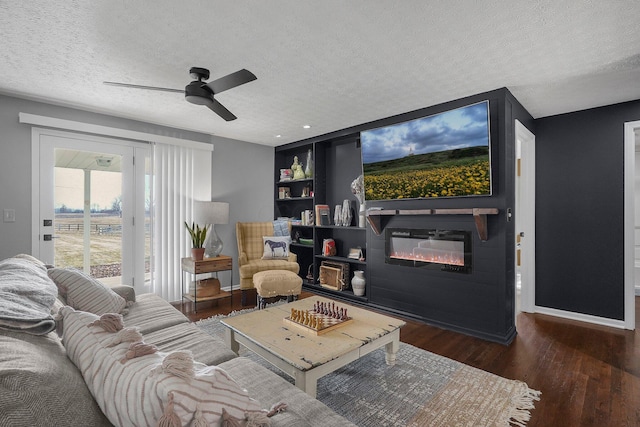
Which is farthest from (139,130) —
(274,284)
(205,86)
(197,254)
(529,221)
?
(529,221)

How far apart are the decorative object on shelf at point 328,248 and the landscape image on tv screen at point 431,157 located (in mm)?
1064

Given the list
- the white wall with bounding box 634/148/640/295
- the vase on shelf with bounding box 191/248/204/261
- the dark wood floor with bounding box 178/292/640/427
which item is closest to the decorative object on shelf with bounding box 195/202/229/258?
the vase on shelf with bounding box 191/248/204/261

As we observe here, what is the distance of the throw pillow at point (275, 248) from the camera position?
4402 millimetres

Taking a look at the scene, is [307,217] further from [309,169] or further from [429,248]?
[429,248]

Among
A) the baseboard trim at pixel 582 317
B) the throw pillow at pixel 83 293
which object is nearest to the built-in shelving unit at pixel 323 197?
the baseboard trim at pixel 582 317

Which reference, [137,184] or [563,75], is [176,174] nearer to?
[137,184]

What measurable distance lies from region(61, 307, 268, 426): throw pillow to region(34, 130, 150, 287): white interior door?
124 inches

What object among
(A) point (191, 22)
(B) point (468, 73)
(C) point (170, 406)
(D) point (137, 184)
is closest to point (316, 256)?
(D) point (137, 184)

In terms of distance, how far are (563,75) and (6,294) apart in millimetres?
3739

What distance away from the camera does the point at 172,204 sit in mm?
4207

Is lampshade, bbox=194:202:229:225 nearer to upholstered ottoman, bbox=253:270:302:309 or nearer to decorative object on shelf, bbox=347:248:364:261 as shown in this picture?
upholstered ottoman, bbox=253:270:302:309

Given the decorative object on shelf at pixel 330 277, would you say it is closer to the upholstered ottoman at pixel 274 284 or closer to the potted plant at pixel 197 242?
the upholstered ottoman at pixel 274 284

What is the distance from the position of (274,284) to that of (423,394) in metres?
2.01

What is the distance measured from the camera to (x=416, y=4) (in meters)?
1.74
